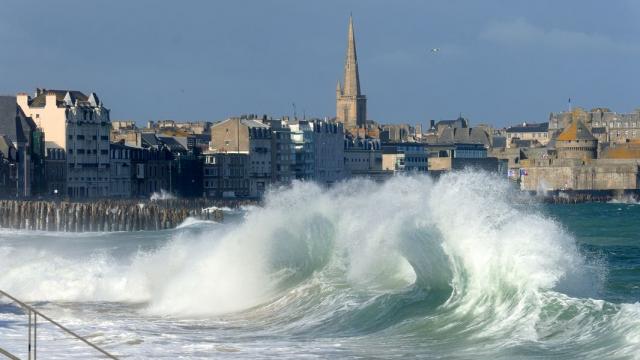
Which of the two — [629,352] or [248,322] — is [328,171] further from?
[629,352]

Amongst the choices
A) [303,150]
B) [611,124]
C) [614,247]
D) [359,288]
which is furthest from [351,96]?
[359,288]

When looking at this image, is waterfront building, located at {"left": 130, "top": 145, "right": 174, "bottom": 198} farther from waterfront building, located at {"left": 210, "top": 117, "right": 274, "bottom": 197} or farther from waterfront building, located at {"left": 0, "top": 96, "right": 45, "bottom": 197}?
waterfront building, located at {"left": 0, "top": 96, "right": 45, "bottom": 197}

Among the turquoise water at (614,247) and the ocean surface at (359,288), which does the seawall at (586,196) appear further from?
the ocean surface at (359,288)

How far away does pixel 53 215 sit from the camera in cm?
7631

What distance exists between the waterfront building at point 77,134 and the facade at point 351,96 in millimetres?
85764

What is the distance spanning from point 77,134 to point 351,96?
9047cm

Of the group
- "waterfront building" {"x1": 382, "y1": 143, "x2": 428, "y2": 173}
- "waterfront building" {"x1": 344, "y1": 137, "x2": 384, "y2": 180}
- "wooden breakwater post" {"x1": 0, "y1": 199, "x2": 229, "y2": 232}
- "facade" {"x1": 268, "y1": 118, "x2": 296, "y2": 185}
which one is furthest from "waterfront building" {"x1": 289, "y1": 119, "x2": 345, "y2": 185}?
"wooden breakwater post" {"x1": 0, "y1": 199, "x2": 229, "y2": 232}

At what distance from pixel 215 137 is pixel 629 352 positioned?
101411 mm

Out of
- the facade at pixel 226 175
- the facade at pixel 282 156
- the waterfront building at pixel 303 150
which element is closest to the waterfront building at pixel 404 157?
the waterfront building at pixel 303 150

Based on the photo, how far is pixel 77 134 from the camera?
10181 centimetres

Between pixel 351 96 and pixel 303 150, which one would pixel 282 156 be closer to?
pixel 303 150

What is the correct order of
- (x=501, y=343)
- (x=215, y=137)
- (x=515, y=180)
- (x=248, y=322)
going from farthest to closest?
(x=515, y=180), (x=215, y=137), (x=248, y=322), (x=501, y=343)

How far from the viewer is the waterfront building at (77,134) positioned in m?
101

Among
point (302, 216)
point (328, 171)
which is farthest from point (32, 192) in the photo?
point (302, 216)
